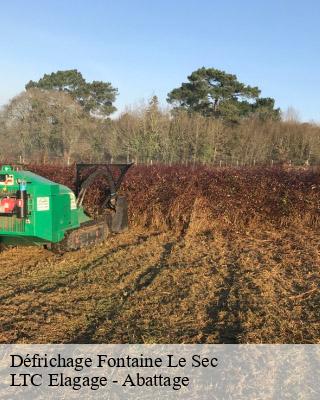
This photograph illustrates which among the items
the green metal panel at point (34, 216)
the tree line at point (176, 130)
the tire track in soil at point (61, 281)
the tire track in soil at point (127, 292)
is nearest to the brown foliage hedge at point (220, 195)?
the tire track in soil at point (127, 292)

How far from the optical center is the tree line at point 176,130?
98.9 feet

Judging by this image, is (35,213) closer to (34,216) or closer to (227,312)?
(34,216)

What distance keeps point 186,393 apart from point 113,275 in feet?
9.06

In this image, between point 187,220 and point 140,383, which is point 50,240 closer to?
point 140,383

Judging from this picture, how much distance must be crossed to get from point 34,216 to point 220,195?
4.63 meters

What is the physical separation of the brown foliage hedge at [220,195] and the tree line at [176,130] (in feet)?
56.8

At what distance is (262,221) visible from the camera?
8930 millimetres

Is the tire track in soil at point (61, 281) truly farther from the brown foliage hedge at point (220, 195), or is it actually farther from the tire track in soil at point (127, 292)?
the brown foliage hedge at point (220, 195)

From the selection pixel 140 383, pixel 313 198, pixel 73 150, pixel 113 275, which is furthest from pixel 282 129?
pixel 140 383

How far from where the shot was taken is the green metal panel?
543cm

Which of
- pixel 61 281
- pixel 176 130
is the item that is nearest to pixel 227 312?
pixel 61 281

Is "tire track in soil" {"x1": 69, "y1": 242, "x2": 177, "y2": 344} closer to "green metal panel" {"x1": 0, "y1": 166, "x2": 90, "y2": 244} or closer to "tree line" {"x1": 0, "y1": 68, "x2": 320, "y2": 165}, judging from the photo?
"green metal panel" {"x1": 0, "y1": 166, "x2": 90, "y2": 244}

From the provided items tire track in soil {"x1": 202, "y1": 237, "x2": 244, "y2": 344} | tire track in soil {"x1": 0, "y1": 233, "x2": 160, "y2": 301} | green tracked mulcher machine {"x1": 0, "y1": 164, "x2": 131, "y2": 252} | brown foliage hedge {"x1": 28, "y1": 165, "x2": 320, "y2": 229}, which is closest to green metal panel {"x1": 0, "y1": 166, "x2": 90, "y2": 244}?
green tracked mulcher machine {"x1": 0, "y1": 164, "x2": 131, "y2": 252}

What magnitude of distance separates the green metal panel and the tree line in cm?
2130
